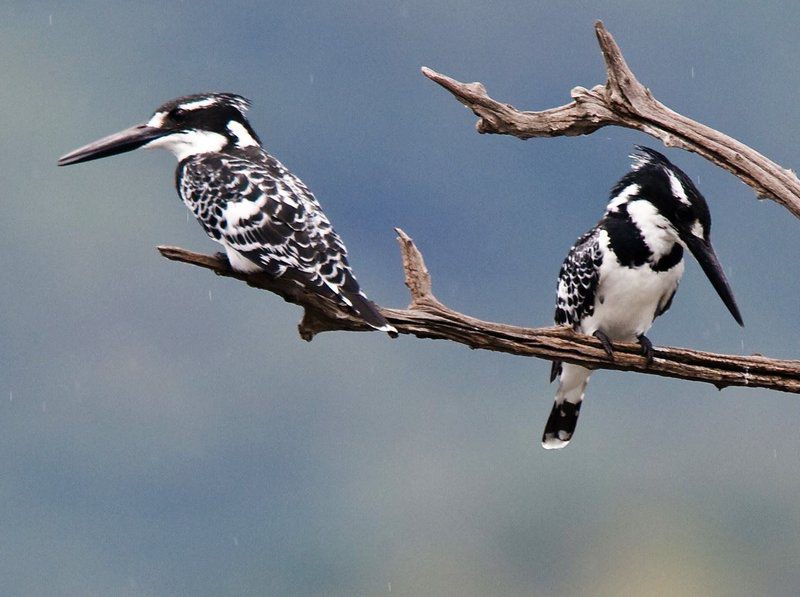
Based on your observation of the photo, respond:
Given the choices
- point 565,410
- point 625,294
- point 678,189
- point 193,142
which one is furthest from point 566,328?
point 193,142

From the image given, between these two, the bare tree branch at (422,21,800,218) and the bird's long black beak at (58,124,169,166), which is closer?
the bare tree branch at (422,21,800,218)

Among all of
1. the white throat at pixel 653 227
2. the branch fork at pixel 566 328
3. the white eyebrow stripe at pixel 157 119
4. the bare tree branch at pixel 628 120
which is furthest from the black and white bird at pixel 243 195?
the white throat at pixel 653 227

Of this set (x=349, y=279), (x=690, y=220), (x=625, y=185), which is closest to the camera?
(x=349, y=279)

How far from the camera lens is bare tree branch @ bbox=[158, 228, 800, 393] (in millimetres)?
6590

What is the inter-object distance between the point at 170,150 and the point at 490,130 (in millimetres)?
1933

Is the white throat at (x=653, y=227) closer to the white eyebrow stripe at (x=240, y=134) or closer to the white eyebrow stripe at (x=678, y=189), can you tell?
the white eyebrow stripe at (x=678, y=189)

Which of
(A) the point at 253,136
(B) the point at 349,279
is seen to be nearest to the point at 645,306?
(B) the point at 349,279

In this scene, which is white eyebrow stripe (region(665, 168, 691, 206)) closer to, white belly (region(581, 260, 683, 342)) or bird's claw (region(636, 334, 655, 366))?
white belly (region(581, 260, 683, 342))

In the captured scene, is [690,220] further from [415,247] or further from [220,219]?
[220,219]

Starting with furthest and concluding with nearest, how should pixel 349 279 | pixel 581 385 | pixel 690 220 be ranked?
1. pixel 581 385
2. pixel 690 220
3. pixel 349 279

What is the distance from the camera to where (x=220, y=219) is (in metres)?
6.77

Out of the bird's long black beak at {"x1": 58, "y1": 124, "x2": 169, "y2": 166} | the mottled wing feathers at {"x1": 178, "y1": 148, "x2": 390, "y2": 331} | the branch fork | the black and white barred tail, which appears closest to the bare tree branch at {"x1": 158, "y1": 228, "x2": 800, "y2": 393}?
the branch fork

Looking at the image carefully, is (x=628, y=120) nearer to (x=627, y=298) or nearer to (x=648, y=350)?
(x=627, y=298)

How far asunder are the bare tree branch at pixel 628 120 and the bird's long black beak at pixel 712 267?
466 mm
